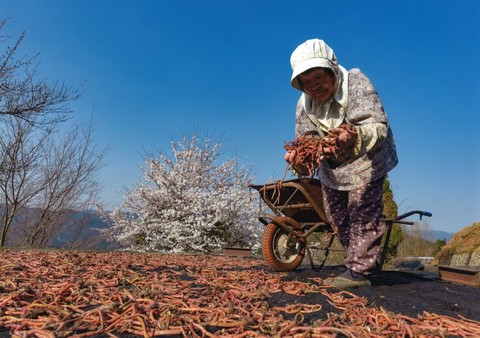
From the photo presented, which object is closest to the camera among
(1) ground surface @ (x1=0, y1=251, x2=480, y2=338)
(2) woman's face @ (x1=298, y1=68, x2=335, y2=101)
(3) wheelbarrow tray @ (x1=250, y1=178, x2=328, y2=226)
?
(1) ground surface @ (x1=0, y1=251, x2=480, y2=338)

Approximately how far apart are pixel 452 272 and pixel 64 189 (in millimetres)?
12857

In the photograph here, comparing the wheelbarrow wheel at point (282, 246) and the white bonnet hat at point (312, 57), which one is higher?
the white bonnet hat at point (312, 57)

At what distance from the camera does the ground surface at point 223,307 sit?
1.88 metres

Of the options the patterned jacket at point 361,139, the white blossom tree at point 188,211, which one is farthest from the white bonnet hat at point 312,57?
the white blossom tree at point 188,211

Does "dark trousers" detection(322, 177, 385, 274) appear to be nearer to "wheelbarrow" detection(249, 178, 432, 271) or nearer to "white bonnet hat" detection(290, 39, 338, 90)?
"wheelbarrow" detection(249, 178, 432, 271)

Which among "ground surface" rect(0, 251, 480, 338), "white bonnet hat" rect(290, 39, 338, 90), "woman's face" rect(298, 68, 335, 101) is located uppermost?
"white bonnet hat" rect(290, 39, 338, 90)

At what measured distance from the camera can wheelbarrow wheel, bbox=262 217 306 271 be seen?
12.1ft

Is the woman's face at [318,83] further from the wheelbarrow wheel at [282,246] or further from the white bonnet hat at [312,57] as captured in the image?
the wheelbarrow wheel at [282,246]

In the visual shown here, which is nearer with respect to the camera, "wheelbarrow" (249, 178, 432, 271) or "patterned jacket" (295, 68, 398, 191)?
"patterned jacket" (295, 68, 398, 191)

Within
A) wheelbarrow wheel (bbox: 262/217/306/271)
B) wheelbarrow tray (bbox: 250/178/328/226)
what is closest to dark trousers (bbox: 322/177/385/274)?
wheelbarrow tray (bbox: 250/178/328/226)

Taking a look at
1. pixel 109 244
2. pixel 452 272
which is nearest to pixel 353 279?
pixel 452 272

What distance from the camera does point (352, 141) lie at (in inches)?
115

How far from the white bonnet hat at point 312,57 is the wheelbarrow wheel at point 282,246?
1486 mm

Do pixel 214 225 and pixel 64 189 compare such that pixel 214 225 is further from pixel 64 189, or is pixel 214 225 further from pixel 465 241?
pixel 465 241
